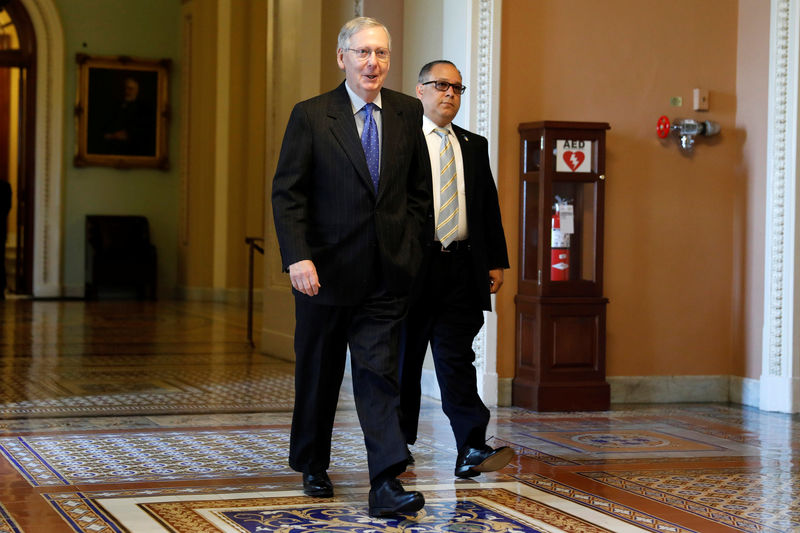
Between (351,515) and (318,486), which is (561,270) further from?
(351,515)

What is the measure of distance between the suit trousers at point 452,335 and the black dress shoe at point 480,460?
5 centimetres

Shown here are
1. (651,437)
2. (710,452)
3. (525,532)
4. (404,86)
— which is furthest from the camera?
(404,86)

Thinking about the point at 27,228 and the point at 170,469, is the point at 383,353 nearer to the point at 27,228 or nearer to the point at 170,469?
the point at 170,469

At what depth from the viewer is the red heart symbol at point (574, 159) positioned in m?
6.38

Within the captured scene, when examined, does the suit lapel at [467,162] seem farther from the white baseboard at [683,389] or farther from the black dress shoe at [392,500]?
the white baseboard at [683,389]

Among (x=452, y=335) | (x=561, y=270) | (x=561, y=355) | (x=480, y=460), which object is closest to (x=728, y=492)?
(x=480, y=460)

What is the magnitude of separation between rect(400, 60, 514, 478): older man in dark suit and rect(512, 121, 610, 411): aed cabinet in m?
1.97

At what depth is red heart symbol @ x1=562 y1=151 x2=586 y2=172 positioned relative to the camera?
6383mm

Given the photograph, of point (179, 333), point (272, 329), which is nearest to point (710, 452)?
point (272, 329)

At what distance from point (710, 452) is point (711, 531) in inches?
62.5

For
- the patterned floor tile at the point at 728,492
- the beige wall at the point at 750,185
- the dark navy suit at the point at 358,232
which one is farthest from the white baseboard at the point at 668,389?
the dark navy suit at the point at 358,232

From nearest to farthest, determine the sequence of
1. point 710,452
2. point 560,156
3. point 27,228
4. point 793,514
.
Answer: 1. point 793,514
2. point 710,452
3. point 560,156
4. point 27,228

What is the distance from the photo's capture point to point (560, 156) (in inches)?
251

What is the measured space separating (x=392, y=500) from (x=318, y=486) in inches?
16.4
